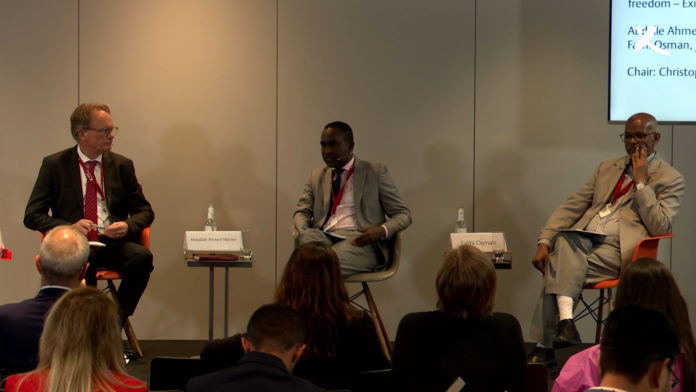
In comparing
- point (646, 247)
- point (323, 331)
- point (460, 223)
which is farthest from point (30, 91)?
point (646, 247)

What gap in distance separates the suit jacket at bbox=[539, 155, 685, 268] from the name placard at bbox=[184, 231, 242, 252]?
1703 mm

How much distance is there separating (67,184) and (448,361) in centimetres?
296

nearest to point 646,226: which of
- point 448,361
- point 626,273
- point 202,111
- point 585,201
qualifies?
point 585,201

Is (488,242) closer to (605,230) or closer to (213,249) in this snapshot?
(605,230)

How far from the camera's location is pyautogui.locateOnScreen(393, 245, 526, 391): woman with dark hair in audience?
2291 mm

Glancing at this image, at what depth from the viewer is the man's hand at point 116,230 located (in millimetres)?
4316

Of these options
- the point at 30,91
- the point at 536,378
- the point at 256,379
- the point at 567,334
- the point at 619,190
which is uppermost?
the point at 30,91

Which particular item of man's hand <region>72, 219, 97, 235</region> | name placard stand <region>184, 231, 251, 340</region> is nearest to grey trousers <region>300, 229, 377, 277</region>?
name placard stand <region>184, 231, 251, 340</region>

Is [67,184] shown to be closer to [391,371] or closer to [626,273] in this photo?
[391,371]

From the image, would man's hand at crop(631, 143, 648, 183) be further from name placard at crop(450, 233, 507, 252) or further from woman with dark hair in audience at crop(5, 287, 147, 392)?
woman with dark hair in audience at crop(5, 287, 147, 392)

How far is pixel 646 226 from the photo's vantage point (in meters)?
4.22

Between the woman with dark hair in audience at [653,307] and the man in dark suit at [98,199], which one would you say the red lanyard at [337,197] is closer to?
the man in dark suit at [98,199]

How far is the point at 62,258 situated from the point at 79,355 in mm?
888

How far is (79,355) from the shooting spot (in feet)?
5.86
